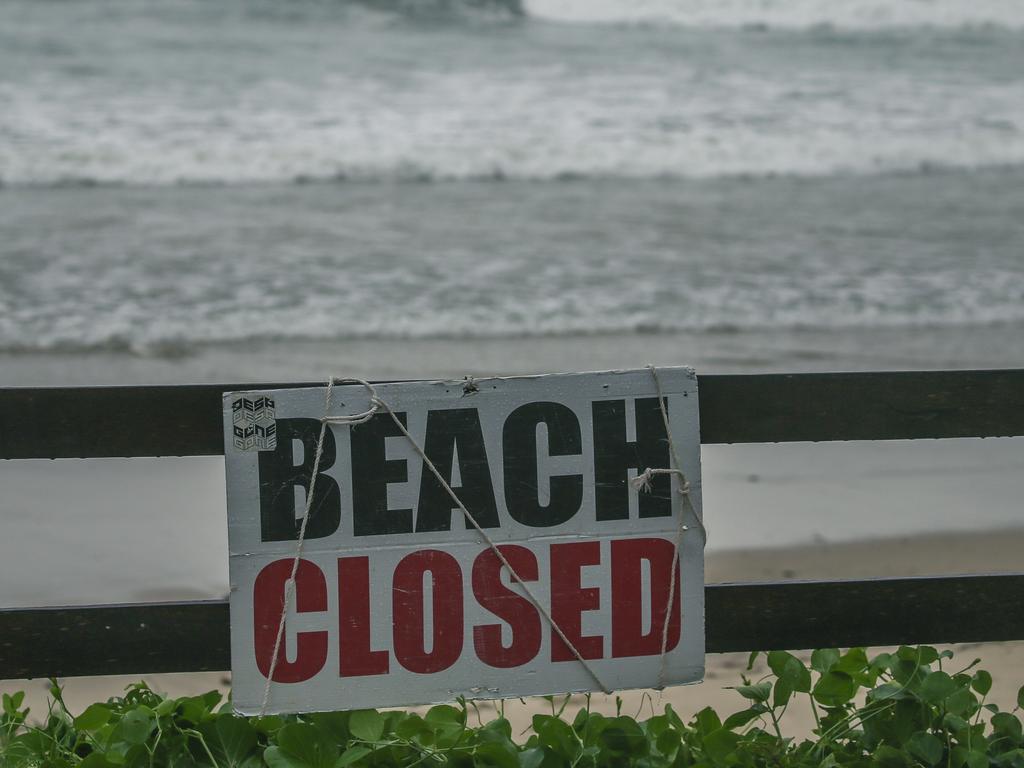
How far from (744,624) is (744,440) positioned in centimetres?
37

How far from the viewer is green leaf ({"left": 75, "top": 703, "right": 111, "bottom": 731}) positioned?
2074mm

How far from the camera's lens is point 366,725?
193 cm

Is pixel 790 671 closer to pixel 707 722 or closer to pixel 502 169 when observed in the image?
pixel 707 722

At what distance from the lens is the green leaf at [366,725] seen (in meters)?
1.92

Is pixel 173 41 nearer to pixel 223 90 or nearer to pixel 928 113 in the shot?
pixel 223 90

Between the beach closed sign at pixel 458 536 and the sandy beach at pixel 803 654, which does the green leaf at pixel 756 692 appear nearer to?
the beach closed sign at pixel 458 536

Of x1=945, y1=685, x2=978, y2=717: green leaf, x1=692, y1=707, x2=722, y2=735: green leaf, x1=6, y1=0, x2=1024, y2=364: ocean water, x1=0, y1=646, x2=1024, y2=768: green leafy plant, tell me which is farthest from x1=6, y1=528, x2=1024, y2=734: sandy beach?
x1=6, y1=0, x2=1024, y2=364: ocean water

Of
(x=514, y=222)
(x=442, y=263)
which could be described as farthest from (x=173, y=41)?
(x=442, y=263)

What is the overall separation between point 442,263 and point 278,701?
7298 mm

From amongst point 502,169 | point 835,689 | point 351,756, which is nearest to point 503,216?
point 502,169

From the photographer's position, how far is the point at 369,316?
24.0ft

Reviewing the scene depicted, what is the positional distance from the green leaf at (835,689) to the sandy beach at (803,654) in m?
0.44

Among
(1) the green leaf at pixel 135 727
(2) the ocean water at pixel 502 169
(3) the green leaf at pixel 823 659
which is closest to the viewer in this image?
(1) the green leaf at pixel 135 727

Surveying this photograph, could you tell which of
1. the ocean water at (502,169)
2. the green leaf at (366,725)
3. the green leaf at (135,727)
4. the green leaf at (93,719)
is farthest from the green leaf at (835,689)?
the ocean water at (502,169)
